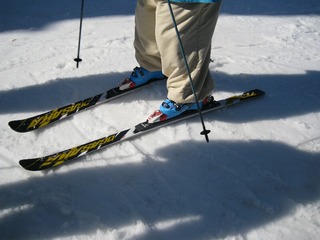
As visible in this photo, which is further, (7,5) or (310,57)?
(7,5)

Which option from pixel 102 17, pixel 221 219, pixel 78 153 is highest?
pixel 102 17

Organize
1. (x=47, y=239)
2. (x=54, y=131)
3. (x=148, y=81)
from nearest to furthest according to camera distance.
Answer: (x=47, y=239)
(x=54, y=131)
(x=148, y=81)

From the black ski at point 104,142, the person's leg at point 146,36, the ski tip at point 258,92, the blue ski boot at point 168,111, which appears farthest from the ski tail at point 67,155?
the ski tip at point 258,92

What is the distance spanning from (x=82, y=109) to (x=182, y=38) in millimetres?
975

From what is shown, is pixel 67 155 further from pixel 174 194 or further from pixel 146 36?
pixel 146 36

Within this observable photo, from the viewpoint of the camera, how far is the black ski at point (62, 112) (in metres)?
2.10

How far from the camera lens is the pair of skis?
1.82 m

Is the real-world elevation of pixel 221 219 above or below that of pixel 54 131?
below

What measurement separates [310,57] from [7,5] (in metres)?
4.13

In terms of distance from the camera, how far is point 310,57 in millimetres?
3268

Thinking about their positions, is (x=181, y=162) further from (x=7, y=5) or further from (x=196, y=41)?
(x=7, y=5)

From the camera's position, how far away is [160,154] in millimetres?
1967

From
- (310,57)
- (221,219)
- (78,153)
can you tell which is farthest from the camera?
(310,57)

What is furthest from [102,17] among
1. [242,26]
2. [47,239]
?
[47,239]
